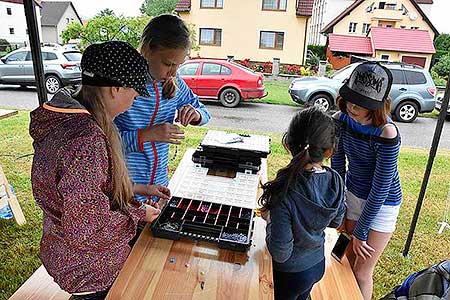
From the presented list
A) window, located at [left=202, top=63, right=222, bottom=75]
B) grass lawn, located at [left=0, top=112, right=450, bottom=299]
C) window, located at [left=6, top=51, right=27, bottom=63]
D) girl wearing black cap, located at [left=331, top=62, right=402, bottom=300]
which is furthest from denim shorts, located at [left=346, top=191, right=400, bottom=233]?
window, located at [left=6, top=51, right=27, bottom=63]

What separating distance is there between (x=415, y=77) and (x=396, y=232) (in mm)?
2705

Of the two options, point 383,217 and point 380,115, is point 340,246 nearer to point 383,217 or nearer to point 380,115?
point 383,217

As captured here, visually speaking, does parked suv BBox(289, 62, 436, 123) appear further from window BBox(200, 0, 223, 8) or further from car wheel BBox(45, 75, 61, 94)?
car wheel BBox(45, 75, 61, 94)

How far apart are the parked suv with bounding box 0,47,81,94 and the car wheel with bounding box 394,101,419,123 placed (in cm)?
505

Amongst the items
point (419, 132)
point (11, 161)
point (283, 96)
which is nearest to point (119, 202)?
point (11, 161)

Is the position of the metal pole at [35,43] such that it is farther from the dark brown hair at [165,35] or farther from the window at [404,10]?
the window at [404,10]

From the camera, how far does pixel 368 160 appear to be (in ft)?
4.39

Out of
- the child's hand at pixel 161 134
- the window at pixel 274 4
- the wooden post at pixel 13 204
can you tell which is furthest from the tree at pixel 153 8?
the child's hand at pixel 161 134

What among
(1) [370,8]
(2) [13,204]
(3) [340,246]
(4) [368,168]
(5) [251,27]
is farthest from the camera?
(1) [370,8]

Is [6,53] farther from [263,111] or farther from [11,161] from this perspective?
[263,111]

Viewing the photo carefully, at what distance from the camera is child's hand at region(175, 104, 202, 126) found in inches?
56.7

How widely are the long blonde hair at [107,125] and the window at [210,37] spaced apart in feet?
11.6

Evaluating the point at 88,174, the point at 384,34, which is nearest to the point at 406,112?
the point at 384,34

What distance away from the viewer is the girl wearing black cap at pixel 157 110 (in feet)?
4.09
